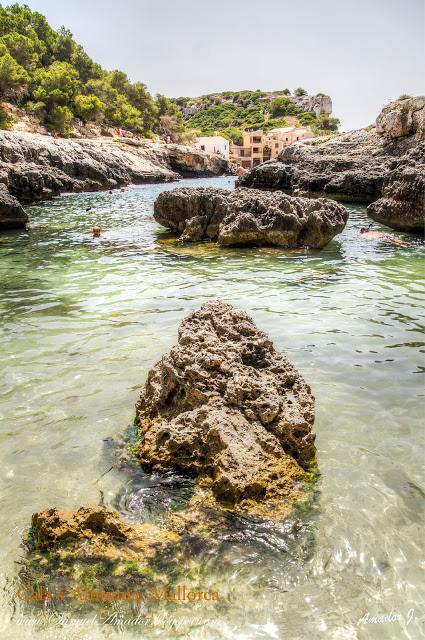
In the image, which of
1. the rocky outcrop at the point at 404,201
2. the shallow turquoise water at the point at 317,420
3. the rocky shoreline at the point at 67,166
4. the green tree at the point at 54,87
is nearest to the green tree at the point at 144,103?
the rocky shoreline at the point at 67,166

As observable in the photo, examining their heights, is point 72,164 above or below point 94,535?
above

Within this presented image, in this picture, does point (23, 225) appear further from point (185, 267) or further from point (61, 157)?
point (61, 157)

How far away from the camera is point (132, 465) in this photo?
3268 mm

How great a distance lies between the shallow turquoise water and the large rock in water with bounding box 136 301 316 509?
0.82 feet

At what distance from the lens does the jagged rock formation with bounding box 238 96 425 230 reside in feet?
86.5

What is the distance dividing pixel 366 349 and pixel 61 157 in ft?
124

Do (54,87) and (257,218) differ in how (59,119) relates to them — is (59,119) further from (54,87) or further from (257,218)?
(257,218)

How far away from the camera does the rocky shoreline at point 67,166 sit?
1040 inches

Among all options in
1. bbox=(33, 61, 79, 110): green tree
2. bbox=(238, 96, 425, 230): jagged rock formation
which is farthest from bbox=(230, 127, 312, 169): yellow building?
bbox=(238, 96, 425, 230): jagged rock formation

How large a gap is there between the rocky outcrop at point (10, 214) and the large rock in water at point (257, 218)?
255 inches

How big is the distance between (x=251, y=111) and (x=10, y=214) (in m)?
145

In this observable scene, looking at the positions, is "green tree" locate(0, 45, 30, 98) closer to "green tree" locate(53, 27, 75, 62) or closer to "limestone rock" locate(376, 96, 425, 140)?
"green tree" locate(53, 27, 75, 62)

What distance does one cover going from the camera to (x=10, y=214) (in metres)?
16.6

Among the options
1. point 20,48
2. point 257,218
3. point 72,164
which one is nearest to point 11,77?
point 20,48
